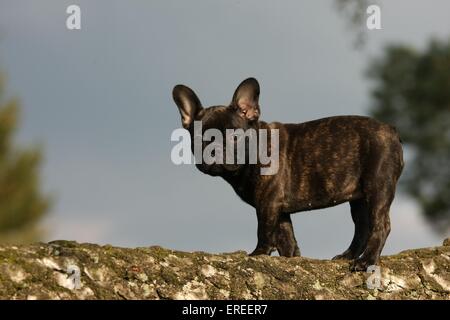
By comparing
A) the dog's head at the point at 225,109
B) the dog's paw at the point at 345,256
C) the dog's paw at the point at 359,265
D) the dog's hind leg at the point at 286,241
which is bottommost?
the dog's paw at the point at 345,256

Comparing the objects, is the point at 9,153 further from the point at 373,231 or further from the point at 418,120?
the point at 373,231

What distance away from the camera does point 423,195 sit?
28.7m

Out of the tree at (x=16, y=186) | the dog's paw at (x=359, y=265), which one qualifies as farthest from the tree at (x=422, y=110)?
the dog's paw at (x=359, y=265)

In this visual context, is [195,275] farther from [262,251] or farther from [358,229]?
[358,229]

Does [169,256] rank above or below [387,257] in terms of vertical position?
above

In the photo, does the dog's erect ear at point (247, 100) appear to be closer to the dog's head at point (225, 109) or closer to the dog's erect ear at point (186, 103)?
the dog's head at point (225, 109)

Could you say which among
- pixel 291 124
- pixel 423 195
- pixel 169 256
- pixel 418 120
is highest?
pixel 291 124

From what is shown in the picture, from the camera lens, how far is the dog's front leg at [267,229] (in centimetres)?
812

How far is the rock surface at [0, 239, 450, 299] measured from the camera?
209 inches

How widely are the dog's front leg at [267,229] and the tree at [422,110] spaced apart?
21176mm

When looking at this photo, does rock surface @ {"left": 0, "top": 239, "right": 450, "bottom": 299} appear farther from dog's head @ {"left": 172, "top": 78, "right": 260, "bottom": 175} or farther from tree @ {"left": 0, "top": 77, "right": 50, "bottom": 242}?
tree @ {"left": 0, "top": 77, "right": 50, "bottom": 242}

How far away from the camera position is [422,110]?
101 ft

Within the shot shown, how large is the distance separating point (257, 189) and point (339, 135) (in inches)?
40.1

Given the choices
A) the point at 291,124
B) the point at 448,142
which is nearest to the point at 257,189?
the point at 291,124
